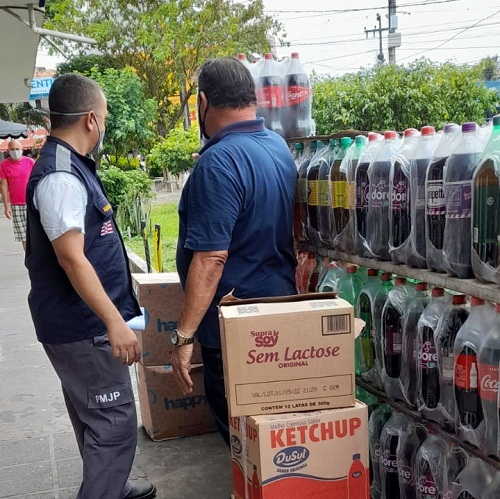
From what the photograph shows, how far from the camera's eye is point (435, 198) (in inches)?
87.4

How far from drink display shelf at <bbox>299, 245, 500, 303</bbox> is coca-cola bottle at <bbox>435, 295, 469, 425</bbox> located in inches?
6.1

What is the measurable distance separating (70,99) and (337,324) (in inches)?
58.5

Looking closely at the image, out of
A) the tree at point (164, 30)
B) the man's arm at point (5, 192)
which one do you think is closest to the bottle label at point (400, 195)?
the man's arm at point (5, 192)

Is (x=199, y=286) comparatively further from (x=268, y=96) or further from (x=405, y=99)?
(x=405, y=99)

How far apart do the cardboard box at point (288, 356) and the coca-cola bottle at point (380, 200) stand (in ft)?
1.19

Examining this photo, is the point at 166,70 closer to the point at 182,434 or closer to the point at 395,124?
the point at 395,124

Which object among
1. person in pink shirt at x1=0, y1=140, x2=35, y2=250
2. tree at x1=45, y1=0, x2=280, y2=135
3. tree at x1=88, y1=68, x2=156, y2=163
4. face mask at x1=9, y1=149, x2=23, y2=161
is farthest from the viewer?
tree at x1=45, y1=0, x2=280, y2=135

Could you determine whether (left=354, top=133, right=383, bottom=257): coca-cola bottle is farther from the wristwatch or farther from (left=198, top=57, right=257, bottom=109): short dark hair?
the wristwatch

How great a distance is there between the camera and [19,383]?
5227 millimetres

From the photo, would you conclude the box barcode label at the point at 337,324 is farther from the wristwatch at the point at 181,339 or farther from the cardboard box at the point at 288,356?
the wristwatch at the point at 181,339

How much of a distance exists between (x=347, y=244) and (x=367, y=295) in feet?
0.79

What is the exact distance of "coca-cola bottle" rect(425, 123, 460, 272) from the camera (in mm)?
2203


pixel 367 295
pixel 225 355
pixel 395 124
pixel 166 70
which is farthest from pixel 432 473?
pixel 166 70

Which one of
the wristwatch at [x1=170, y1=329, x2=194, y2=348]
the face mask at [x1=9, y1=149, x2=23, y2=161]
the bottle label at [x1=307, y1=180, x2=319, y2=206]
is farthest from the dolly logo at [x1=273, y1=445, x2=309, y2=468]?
the face mask at [x1=9, y1=149, x2=23, y2=161]
